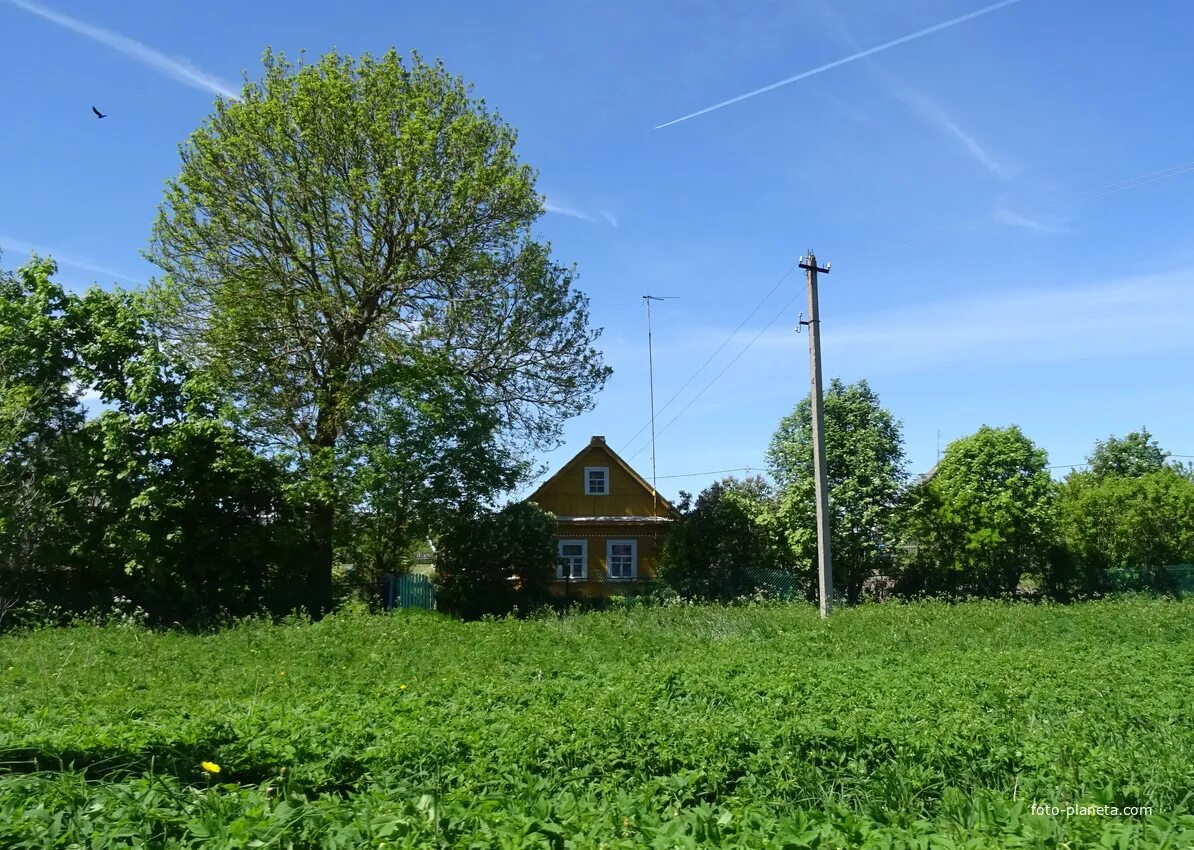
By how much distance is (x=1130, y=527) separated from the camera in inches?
1203

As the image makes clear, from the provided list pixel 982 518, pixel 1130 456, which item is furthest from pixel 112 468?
pixel 1130 456

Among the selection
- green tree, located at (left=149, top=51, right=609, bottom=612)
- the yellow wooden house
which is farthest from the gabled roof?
green tree, located at (left=149, top=51, right=609, bottom=612)

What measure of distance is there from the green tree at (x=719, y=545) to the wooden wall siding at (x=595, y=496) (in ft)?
18.1

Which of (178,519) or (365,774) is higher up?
(178,519)

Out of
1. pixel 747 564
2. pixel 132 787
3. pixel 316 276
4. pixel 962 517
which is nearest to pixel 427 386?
pixel 316 276

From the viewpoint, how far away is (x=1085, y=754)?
569 centimetres

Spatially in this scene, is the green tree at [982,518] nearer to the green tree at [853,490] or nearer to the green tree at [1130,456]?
the green tree at [853,490]

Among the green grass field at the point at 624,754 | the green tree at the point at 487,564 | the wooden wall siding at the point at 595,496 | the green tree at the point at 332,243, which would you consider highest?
the green tree at the point at 332,243

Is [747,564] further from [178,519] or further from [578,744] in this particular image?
[578,744]

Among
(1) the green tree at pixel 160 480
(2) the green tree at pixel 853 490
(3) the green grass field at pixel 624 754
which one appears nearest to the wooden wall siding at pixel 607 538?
(2) the green tree at pixel 853 490

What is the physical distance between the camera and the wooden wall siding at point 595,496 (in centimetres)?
3553

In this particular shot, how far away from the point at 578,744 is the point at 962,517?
2543 centimetres

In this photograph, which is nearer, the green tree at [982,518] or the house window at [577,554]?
the green tree at [982,518]

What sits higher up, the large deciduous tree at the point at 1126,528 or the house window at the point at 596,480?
the house window at the point at 596,480
